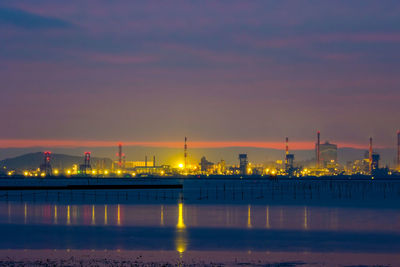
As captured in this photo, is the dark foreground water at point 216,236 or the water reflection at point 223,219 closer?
the dark foreground water at point 216,236

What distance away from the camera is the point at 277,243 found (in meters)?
36.3

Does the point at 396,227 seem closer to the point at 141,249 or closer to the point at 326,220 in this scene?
the point at 326,220

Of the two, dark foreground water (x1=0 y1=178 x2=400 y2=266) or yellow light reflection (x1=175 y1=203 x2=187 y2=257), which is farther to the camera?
yellow light reflection (x1=175 y1=203 x2=187 y2=257)

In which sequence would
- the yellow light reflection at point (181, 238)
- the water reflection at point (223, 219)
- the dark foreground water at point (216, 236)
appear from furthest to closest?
the water reflection at point (223, 219)
the yellow light reflection at point (181, 238)
the dark foreground water at point (216, 236)

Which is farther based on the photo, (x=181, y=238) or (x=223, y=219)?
(x=223, y=219)

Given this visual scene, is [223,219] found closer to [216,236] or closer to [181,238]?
[216,236]

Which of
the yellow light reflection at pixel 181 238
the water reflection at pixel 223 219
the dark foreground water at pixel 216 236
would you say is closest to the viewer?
the dark foreground water at pixel 216 236

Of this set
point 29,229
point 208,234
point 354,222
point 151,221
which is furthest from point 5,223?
point 354,222

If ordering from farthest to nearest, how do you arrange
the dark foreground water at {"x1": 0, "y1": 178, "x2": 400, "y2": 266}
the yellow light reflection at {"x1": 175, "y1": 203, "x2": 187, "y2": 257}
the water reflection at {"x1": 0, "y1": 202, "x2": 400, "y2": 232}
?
the water reflection at {"x1": 0, "y1": 202, "x2": 400, "y2": 232}, the yellow light reflection at {"x1": 175, "y1": 203, "x2": 187, "y2": 257}, the dark foreground water at {"x1": 0, "y1": 178, "x2": 400, "y2": 266}

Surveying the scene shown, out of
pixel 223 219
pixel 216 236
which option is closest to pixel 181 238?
pixel 216 236

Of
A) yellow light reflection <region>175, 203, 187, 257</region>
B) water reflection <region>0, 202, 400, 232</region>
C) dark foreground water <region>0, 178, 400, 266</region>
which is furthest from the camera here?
water reflection <region>0, 202, 400, 232</region>

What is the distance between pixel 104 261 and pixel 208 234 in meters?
14.5

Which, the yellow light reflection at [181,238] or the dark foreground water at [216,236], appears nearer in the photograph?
the dark foreground water at [216,236]

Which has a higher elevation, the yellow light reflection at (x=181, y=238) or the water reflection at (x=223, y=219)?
the yellow light reflection at (x=181, y=238)
